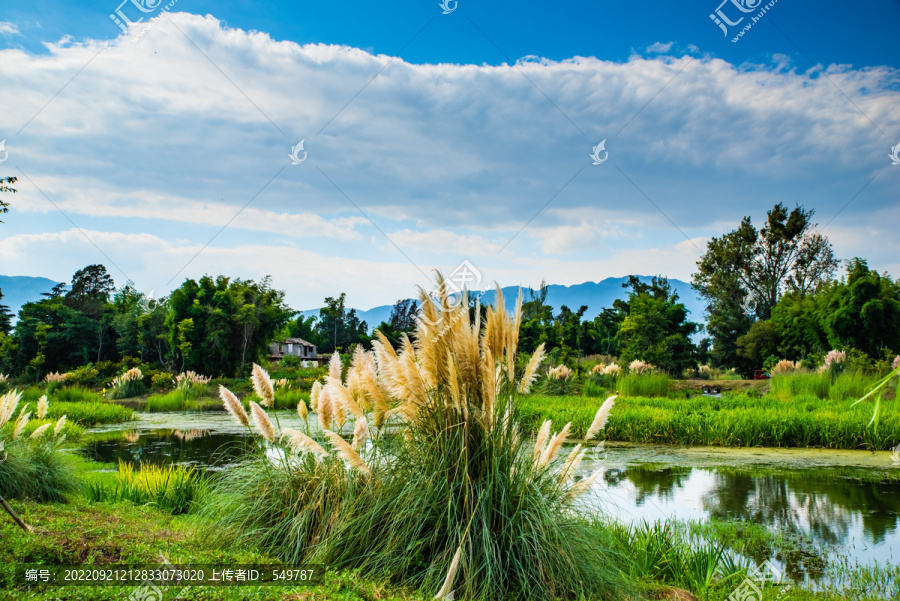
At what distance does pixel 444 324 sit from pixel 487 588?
1382 mm

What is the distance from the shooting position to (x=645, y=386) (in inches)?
590

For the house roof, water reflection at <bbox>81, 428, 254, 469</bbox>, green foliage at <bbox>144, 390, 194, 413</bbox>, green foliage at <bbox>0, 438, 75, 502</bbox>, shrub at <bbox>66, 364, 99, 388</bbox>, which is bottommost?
water reflection at <bbox>81, 428, 254, 469</bbox>

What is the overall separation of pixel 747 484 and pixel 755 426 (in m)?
3.22

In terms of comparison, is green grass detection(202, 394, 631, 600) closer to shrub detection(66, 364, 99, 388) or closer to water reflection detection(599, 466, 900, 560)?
water reflection detection(599, 466, 900, 560)

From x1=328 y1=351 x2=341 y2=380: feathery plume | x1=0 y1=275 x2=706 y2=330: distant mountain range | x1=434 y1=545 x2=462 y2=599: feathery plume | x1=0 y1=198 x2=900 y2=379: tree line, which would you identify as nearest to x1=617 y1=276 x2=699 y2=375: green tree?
x1=0 y1=198 x2=900 y2=379: tree line

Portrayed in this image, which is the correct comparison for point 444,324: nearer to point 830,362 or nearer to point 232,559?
point 232,559

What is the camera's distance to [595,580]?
9.95 feet

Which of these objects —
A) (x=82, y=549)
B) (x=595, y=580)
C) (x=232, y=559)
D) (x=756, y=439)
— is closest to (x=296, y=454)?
(x=232, y=559)

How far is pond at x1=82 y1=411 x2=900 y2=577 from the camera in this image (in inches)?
197

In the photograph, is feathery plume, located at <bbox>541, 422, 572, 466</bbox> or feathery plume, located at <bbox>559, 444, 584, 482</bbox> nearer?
feathery plume, located at <bbox>541, 422, 572, 466</bbox>

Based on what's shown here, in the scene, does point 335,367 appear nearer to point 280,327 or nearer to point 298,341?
point 280,327

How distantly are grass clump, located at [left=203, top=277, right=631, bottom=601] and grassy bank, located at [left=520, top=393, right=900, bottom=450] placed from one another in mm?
5743

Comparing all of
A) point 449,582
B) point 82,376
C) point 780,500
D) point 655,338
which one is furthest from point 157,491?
point 655,338

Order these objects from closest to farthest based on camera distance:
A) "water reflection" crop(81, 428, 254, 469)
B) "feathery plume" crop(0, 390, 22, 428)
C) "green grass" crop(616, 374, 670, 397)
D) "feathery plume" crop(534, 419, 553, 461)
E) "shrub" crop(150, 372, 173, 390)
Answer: "feathery plume" crop(534, 419, 553, 461) → "feathery plume" crop(0, 390, 22, 428) → "water reflection" crop(81, 428, 254, 469) → "green grass" crop(616, 374, 670, 397) → "shrub" crop(150, 372, 173, 390)
